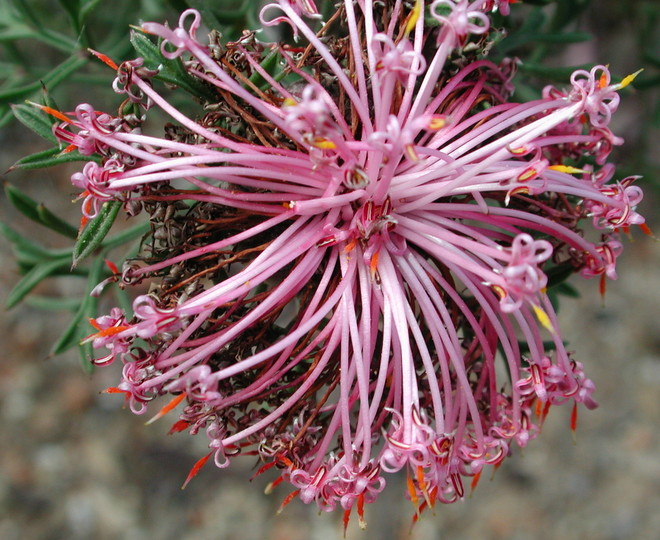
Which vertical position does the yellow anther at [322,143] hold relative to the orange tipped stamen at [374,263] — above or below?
above

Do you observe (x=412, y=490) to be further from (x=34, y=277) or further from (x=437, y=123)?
(x=34, y=277)

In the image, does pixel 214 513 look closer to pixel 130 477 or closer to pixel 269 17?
pixel 130 477

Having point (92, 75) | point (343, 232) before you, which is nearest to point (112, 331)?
point (343, 232)

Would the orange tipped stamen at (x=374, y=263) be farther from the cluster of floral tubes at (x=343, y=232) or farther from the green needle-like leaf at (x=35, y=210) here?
the green needle-like leaf at (x=35, y=210)

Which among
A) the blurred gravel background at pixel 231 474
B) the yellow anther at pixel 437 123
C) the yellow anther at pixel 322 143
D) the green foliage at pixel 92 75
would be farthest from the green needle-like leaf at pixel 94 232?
the blurred gravel background at pixel 231 474

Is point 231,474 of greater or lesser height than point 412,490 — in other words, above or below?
above
